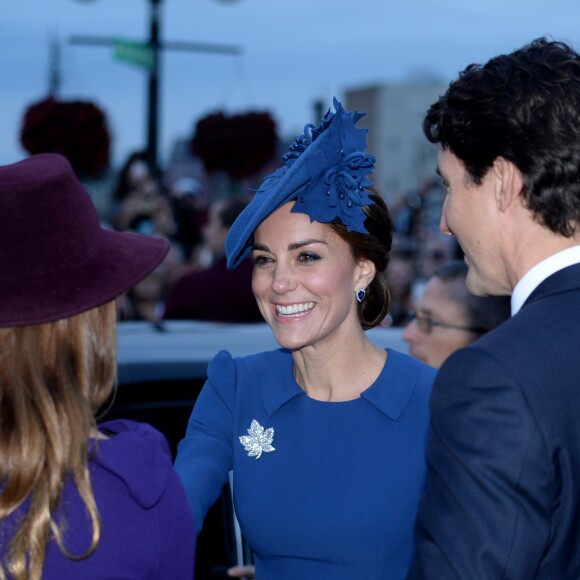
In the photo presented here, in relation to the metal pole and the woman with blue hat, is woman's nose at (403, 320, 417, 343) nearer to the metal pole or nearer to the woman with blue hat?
the woman with blue hat

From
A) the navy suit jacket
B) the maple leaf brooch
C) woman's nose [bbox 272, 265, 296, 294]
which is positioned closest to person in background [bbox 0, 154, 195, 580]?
the navy suit jacket

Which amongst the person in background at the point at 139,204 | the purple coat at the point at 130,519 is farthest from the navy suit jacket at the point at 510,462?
the person in background at the point at 139,204

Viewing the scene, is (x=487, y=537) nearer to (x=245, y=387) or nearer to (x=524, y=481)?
(x=524, y=481)

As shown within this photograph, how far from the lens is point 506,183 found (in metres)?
2.04

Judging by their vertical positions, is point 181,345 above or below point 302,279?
below

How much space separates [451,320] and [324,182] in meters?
1.54

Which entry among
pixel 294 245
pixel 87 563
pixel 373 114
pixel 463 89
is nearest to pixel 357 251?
pixel 294 245

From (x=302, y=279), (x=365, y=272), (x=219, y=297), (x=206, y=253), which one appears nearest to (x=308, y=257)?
(x=302, y=279)

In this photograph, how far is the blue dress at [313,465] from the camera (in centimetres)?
274

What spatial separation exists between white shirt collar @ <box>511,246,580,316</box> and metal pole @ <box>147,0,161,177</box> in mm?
9995

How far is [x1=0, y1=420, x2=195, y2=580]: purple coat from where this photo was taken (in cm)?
182

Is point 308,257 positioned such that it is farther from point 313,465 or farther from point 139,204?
point 139,204

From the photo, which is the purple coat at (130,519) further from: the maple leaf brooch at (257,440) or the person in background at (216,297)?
the person in background at (216,297)

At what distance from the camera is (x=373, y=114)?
2786 centimetres
